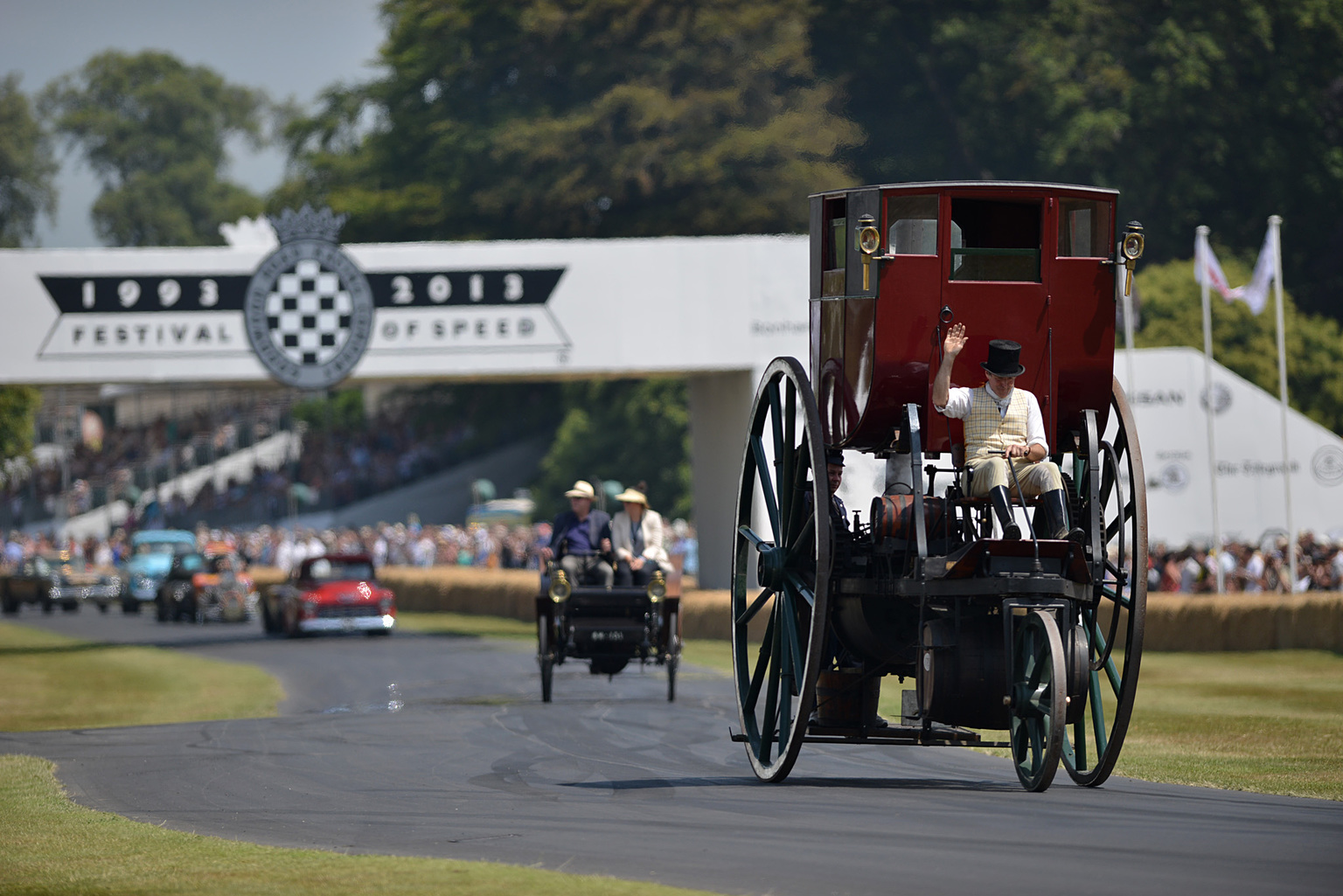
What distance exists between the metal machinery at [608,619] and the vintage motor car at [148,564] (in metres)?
28.4

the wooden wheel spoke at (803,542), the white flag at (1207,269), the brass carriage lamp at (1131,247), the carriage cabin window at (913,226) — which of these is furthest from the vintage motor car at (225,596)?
the brass carriage lamp at (1131,247)

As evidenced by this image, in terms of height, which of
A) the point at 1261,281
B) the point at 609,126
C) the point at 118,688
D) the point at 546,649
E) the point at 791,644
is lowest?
the point at 118,688

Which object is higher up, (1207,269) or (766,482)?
(1207,269)

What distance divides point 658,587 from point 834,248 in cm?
791

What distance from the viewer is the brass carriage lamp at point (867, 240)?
10938 mm

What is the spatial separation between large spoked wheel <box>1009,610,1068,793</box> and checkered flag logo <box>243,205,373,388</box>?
21.0 meters

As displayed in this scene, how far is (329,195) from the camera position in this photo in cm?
6381

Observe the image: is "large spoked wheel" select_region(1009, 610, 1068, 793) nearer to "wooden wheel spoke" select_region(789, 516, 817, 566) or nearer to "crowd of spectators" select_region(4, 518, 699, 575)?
"wooden wheel spoke" select_region(789, 516, 817, 566)

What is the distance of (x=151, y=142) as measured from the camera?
119500 mm

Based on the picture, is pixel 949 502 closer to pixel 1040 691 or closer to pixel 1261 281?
pixel 1040 691

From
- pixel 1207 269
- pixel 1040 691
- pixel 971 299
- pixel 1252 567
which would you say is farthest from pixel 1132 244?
pixel 1207 269

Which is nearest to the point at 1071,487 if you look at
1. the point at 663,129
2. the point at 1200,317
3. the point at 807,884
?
the point at 807,884

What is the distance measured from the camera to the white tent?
34.7 metres

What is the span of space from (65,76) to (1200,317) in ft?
278
